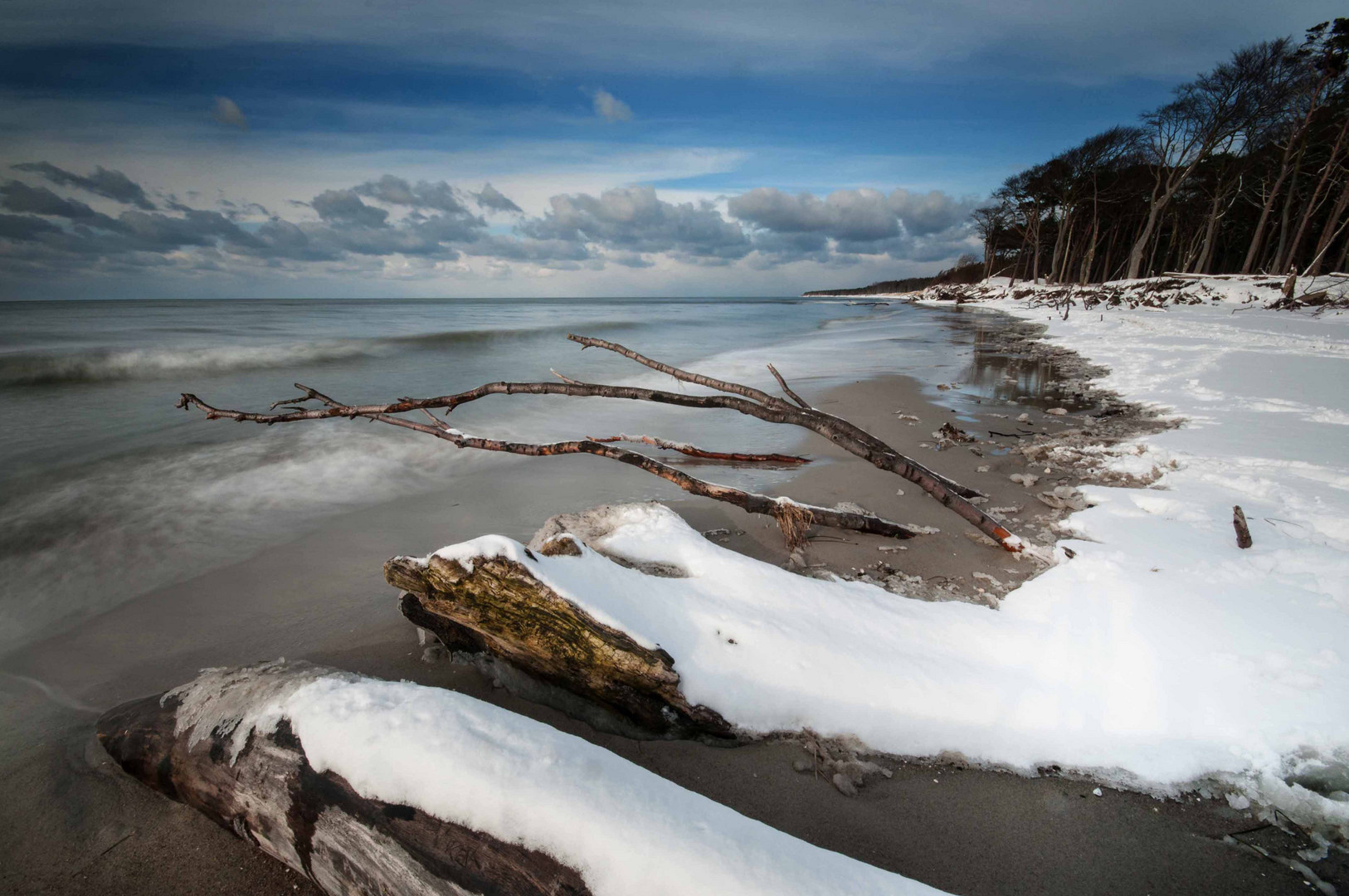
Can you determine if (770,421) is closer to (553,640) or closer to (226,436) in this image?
(553,640)

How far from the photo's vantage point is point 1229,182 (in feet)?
84.0

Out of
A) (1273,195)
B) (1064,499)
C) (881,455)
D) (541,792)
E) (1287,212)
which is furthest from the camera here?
(1287,212)

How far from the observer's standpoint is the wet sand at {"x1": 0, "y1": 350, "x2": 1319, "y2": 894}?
57.9 inches

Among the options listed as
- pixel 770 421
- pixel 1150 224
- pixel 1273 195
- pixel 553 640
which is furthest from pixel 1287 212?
pixel 553 640

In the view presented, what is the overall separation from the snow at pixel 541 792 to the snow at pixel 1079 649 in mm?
601

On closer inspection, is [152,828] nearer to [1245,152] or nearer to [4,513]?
[4,513]

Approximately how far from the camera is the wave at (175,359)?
35.6 ft

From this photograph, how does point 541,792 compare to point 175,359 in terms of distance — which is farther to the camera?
point 175,359

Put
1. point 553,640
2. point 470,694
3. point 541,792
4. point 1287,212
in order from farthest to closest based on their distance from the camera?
point 1287,212 < point 470,694 < point 553,640 < point 541,792

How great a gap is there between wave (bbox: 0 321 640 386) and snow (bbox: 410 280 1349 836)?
14.5 metres

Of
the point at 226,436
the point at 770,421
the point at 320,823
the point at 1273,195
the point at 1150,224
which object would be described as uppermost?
the point at 1273,195

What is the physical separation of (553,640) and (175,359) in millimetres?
15885

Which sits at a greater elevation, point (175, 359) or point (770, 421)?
point (770, 421)

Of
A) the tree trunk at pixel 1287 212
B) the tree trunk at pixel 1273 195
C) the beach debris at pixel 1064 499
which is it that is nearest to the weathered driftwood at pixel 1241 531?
the beach debris at pixel 1064 499
